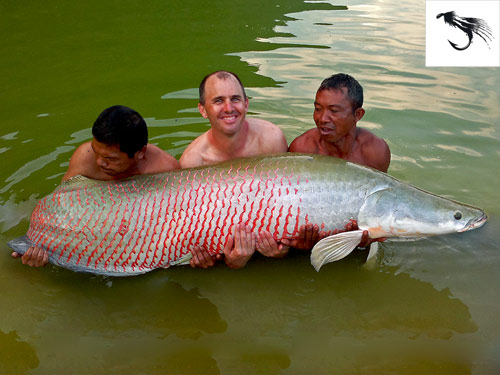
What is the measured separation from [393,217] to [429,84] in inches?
158

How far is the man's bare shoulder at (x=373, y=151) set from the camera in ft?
12.6

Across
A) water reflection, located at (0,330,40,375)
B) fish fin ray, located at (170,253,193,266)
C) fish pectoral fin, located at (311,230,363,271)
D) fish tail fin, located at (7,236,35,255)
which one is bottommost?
water reflection, located at (0,330,40,375)

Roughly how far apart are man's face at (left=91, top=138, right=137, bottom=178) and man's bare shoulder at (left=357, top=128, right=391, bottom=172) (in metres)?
1.69

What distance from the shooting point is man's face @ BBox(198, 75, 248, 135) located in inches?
143

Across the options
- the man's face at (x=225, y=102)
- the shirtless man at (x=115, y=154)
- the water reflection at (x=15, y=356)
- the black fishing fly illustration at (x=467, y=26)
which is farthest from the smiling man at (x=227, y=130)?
the black fishing fly illustration at (x=467, y=26)

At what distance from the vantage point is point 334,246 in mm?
3051

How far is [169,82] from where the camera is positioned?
259 inches

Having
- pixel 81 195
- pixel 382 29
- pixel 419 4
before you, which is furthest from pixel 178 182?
pixel 419 4

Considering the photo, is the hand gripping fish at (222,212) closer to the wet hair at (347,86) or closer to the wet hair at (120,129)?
the wet hair at (120,129)

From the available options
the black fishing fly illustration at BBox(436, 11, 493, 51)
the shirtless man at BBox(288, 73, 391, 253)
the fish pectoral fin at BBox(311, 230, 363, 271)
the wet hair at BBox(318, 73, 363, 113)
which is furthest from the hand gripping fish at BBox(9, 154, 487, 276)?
the black fishing fly illustration at BBox(436, 11, 493, 51)

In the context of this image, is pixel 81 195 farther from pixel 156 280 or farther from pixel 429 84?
pixel 429 84

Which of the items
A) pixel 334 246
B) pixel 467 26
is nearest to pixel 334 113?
pixel 334 246

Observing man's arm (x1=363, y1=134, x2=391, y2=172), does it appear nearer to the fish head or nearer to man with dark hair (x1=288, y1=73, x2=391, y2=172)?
man with dark hair (x1=288, y1=73, x2=391, y2=172)

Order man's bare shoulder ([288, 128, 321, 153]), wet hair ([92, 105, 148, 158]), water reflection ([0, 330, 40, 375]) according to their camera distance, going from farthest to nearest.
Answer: man's bare shoulder ([288, 128, 321, 153]), wet hair ([92, 105, 148, 158]), water reflection ([0, 330, 40, 375])
